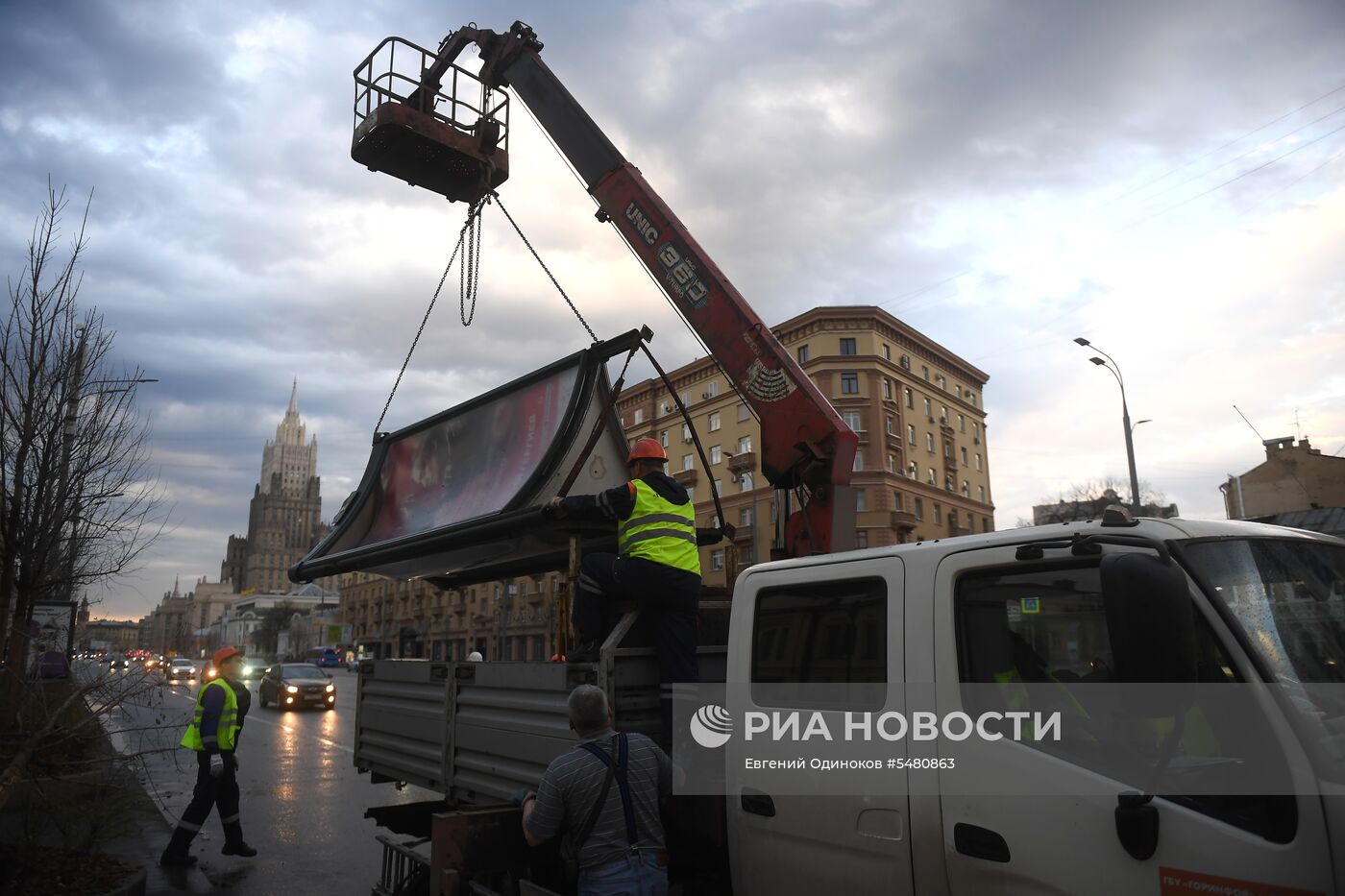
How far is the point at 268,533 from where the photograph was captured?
17200 cm

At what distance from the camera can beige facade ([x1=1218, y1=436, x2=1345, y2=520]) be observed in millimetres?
42469

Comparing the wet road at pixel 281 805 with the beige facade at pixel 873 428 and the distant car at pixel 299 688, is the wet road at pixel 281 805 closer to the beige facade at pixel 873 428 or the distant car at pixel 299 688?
the distant car at pixel 299 688

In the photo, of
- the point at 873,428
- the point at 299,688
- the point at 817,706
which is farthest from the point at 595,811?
the point at 873,428

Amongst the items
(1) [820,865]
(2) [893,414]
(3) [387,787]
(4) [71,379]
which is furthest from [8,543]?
(2) [893,414]

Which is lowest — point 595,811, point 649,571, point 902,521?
point 595,811

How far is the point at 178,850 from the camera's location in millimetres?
7445

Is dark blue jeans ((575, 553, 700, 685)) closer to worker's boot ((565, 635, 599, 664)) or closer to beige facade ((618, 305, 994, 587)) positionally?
worker's boot ((565, 635, 599, 664))

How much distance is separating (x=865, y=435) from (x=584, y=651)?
43.5 m

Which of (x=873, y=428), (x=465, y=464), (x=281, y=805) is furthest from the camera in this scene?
(x=873, y=428)

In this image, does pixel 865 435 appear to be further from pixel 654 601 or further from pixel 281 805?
pixel 654 601

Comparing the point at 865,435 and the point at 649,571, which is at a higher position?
the point at 865,435

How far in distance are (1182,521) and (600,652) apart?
217cm

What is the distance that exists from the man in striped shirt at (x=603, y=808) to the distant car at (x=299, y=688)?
23.4 metres

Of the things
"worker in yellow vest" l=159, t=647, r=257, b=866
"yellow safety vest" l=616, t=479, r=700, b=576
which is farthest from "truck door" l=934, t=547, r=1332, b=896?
"worker in yellow vest" l=159, t=647, r=257, b=866
